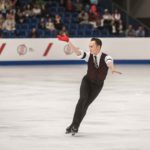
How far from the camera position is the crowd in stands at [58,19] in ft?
84.4

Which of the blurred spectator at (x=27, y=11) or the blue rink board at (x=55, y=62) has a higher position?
the blurred spectator at (x=27, y=11)

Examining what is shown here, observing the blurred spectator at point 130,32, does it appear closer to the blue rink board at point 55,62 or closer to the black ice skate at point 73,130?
the blue rink board at point 55,62

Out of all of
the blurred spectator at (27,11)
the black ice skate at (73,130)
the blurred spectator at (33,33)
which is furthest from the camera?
the blurred spectator at (27,11)

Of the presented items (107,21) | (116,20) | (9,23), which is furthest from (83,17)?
(9,23)

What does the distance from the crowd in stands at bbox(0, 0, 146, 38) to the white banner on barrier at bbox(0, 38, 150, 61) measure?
0.59 meters

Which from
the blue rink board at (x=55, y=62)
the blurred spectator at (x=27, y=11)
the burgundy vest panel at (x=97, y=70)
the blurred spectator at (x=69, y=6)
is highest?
the burgundy vest panel at (x=97, y=70)

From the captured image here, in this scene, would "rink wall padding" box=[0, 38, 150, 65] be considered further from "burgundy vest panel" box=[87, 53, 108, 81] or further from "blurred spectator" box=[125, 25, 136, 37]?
"burgundy vest panel" box=[87, 53, 108, 81]

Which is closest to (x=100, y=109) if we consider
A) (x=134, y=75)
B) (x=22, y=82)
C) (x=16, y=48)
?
(x=22, y=82)

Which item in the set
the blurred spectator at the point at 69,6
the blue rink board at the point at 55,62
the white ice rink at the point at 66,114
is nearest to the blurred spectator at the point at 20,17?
the blue rink board at the point at 55,62

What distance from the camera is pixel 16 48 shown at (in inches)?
977

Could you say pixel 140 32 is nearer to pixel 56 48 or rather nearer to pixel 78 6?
pixel 78 6

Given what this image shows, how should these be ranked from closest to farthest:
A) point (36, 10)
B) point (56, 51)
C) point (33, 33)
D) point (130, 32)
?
point (33, 33) < point (56, 51) < point (36, 10) < point (130, 32)

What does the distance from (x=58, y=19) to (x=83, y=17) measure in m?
1.68

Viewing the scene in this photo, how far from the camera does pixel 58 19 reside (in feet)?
86.3
